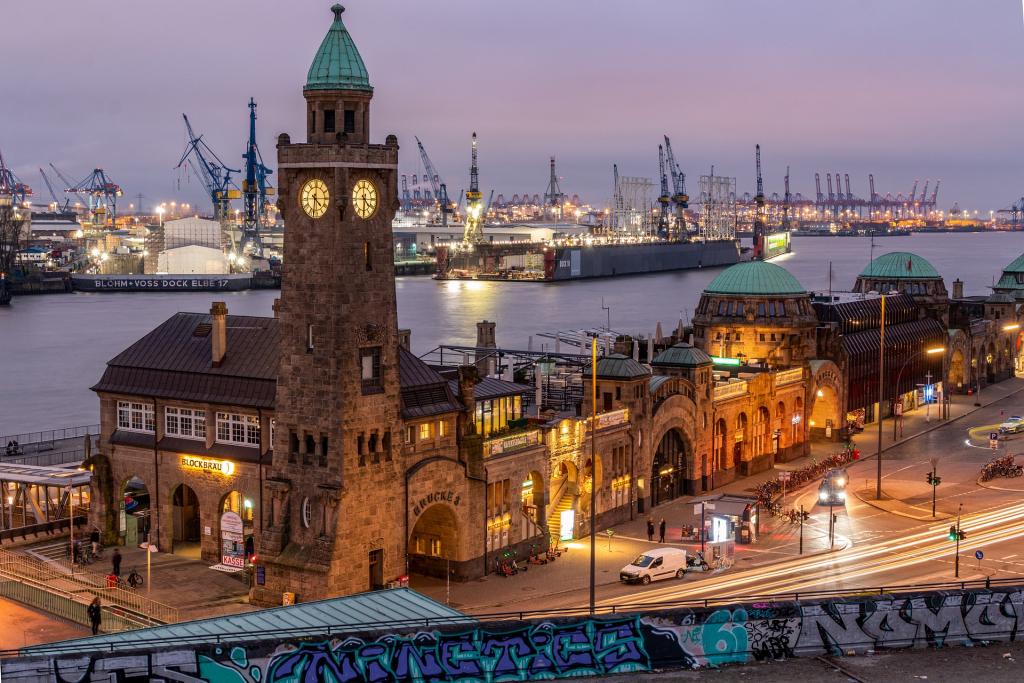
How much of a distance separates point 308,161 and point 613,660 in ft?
70.7

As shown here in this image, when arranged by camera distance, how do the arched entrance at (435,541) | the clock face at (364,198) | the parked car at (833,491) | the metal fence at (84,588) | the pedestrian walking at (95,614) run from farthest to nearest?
the parked car at (833,491), the arched entrance at (435,541), the clock face at (364,198), the metal fence at (84,588), the pedestrian walking at (95,614)

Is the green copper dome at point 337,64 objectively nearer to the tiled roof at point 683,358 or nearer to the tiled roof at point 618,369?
the tiled roof at point 618,369

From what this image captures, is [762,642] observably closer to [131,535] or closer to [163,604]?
[163,604]

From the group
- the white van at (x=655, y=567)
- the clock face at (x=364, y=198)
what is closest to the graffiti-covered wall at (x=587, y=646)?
the white van at (x=655, y=567)

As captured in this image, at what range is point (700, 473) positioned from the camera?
224 feet

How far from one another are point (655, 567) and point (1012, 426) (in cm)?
4365

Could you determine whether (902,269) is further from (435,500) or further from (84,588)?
(84,588)

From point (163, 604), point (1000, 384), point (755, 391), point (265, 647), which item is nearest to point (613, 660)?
point (265, 647)

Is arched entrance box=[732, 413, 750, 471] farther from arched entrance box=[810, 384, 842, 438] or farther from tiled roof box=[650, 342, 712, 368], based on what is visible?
arched entrance box=[810, 384, 842, 438]

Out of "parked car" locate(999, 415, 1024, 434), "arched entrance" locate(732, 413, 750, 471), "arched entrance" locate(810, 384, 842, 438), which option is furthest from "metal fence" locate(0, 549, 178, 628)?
"parked car" locate(999, 415, 1024, 434)

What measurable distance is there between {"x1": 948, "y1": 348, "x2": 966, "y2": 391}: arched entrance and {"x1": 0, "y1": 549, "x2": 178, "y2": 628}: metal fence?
7650cm

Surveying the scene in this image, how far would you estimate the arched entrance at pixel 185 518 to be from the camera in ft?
174

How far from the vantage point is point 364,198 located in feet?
152

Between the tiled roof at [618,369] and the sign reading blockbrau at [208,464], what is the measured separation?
17.5m
